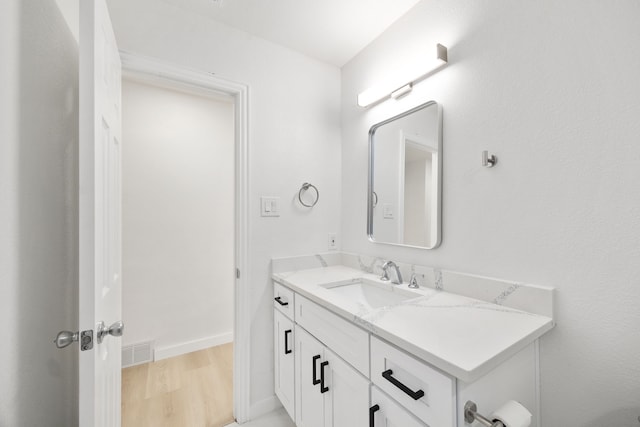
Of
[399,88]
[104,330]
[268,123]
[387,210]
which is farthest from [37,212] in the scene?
[399,88]

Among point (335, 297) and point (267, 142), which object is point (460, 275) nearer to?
point (335, 297)

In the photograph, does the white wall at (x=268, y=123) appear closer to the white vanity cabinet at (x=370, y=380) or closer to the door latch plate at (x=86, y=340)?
the white vanity cabinet at (x=370, y=380)

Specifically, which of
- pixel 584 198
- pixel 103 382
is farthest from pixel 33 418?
pixel 584 198

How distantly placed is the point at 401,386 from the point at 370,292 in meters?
0.74

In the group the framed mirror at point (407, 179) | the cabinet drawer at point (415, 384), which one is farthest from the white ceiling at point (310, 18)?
the cabinet drawer at point (415, 384)

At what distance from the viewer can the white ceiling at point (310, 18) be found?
4.68 ft

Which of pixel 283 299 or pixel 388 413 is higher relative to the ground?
pixel 283 299

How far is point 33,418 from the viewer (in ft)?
2.58

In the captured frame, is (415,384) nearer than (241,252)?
Yes

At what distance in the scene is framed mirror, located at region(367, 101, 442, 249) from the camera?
135 cm

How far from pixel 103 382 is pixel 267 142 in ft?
4.42

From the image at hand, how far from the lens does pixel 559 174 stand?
0.94 metres

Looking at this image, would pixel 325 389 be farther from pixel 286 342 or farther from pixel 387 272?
pixel 387 272

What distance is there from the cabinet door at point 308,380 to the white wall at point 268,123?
37 centimetres
